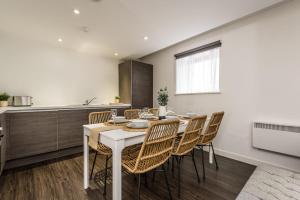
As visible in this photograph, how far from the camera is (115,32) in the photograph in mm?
2793

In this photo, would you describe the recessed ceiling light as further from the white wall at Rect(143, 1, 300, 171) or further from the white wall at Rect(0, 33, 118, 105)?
the white wall at Rect(143, 1, 300, 171)

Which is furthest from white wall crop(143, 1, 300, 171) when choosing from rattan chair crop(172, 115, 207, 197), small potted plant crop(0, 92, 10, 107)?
small potted plant crop(0, 92, 10, 107)

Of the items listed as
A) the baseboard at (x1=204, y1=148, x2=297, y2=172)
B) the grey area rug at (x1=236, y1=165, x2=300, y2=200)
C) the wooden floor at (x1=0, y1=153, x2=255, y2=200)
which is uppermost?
the baseboard at (x1=204, y1=148, x2=297, y2=172)

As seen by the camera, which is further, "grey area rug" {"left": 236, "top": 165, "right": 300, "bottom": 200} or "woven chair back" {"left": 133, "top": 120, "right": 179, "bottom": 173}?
"grey area rug" {"left": 236, "top": 165, "right": 300, "bottom": 200}

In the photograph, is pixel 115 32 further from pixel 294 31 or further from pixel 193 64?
pixel 294 31

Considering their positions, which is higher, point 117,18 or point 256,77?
point 117,18

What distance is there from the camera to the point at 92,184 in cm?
189

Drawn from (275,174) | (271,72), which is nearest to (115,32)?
(271,72)

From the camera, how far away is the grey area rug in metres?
1.62

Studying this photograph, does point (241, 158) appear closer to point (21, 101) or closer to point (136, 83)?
point (136, 83)

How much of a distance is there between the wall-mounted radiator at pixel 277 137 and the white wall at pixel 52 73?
3546 millimetres

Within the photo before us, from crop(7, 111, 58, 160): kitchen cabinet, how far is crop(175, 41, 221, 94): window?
2.72m

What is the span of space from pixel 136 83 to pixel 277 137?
303 centimetres

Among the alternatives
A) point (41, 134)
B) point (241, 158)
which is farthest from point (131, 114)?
point (241, 158)
